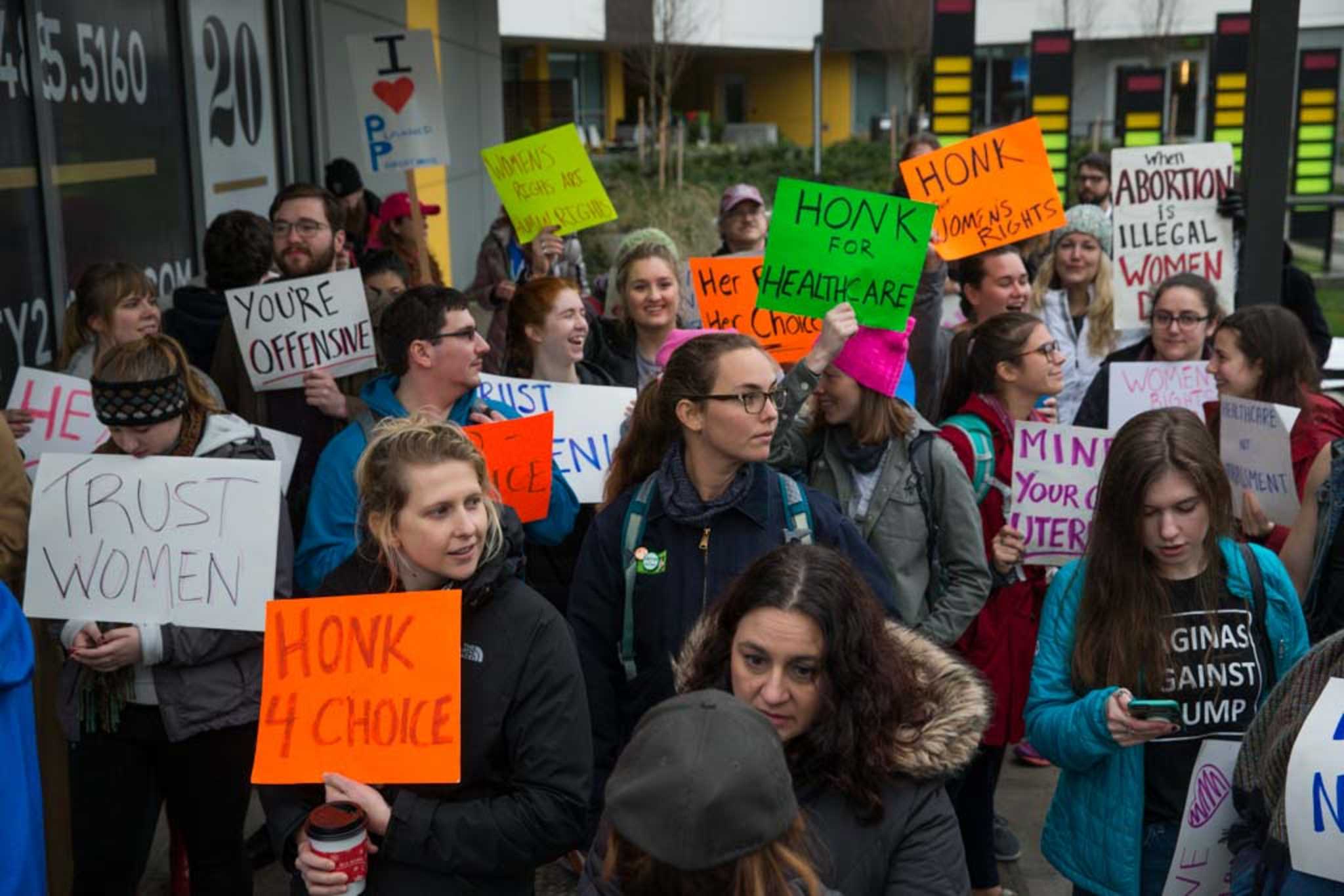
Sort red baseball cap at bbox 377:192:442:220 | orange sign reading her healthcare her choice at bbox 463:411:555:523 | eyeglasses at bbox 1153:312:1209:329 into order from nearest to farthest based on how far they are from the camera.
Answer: orange sign reading her healthcare her choice at bbox 463:411:555:523
eyeglasses at bbox 1153:312:1209:329
red baseball cap at bbox 377:192:442:220

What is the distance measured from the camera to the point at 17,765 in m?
3.08

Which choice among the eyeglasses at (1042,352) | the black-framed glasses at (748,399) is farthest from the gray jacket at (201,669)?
the eyeglasses at (1042,352)

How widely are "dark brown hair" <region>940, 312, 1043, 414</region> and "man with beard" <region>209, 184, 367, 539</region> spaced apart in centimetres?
221

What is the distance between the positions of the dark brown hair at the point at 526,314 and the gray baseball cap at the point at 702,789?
349cm

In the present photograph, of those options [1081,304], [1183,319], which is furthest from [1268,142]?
[1183,319]

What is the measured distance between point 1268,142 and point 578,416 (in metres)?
3.63

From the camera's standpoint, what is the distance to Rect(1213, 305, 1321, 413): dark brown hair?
4.69 meters

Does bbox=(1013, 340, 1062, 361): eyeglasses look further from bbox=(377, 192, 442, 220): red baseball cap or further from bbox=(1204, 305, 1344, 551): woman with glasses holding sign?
bbox=(377, 192, 442, 220): red baseball cap

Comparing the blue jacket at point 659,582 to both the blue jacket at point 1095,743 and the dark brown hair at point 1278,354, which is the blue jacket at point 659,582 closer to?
the blue jacket at point 1095,743

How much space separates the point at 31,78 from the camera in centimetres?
647

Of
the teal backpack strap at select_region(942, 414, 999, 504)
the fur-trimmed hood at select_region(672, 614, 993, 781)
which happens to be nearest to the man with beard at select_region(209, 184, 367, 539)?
the teal backpack strap at select_region(942, 414, 999, 504)

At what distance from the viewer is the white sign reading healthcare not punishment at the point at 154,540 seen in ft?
12.2

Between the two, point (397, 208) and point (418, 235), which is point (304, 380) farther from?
point (397, 208)

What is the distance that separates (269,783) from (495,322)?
459 centimetres
